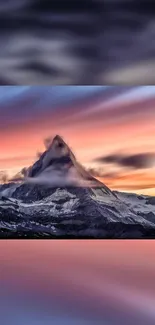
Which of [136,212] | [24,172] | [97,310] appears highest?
[24,172]

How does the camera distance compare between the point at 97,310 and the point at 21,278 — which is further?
the point at 21,278

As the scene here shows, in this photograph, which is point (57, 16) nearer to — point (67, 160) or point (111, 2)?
point (111, 2)

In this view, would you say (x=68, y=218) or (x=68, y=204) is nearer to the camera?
(x=68, y=204)

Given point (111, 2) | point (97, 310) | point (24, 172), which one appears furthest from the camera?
point (24, 172)

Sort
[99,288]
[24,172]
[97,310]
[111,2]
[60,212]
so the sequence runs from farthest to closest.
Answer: [60,212] → [24,172] → [99,288] → [111,2] → [97,310]

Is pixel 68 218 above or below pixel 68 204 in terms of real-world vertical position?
below

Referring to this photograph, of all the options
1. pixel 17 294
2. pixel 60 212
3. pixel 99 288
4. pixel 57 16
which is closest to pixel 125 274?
pixel 99 288

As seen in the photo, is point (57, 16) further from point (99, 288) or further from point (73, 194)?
point (73, 194)

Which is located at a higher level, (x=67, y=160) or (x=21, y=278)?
(x=67, y=160)
